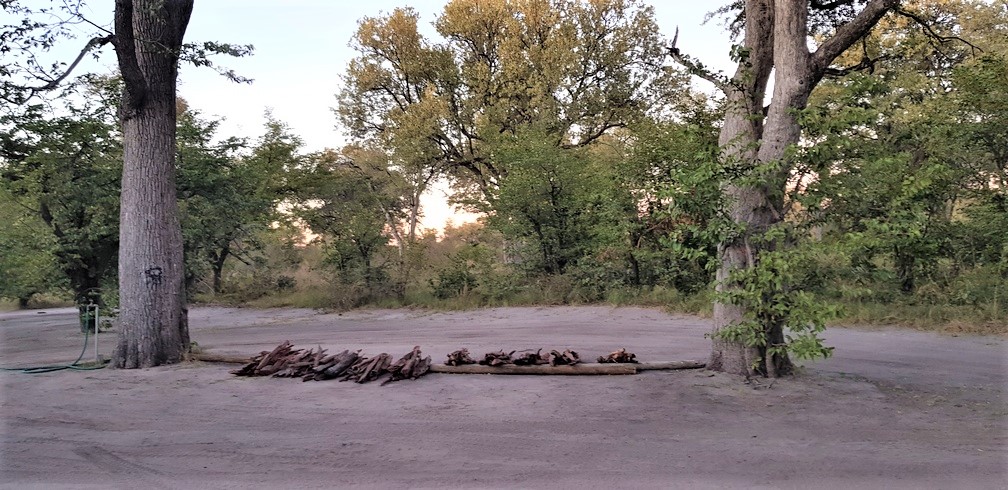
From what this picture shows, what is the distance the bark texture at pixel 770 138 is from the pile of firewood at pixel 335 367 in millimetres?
4171

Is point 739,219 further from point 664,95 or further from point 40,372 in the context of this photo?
point 664,95

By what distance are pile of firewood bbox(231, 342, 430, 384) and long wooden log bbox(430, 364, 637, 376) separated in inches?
14.5

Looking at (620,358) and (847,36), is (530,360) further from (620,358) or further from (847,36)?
(847,36)

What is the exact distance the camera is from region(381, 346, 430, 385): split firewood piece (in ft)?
26.5

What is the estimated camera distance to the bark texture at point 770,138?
24.0 feet

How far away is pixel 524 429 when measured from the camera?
5930 mm

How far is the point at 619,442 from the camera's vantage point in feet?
18.1

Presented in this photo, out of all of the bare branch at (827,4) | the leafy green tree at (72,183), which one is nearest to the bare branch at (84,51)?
the leafy green tree at (72,183)

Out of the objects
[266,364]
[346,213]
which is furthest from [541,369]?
[346,213]

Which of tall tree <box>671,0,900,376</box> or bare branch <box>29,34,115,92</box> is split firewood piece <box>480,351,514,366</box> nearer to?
tall tree <box>671,0,900,376</box>

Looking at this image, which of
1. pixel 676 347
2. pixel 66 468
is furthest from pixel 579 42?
pixel 66 468

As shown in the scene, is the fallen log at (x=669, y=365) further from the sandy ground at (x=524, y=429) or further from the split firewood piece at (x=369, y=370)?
the split firewood piece at (x=369, y=370)

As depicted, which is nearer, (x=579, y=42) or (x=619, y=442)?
(x=619, y=442)

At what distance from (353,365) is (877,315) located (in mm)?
12021
